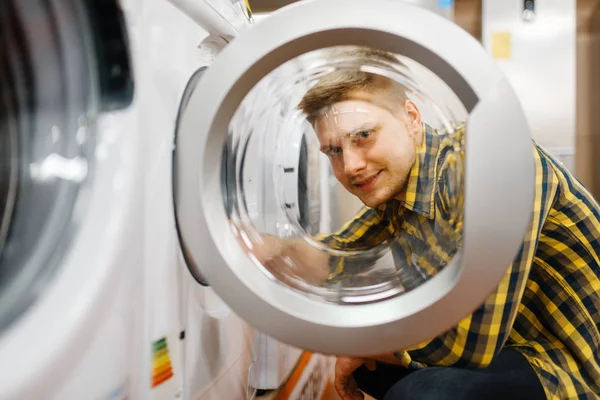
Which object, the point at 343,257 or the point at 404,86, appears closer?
the point at 404,86

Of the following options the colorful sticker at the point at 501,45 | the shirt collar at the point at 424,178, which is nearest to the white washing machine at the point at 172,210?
the shirt collar at the point at 424,178

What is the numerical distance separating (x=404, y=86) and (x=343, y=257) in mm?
343

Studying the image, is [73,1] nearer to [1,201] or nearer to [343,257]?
[1,201]

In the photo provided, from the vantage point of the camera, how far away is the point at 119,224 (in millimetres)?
→ 471

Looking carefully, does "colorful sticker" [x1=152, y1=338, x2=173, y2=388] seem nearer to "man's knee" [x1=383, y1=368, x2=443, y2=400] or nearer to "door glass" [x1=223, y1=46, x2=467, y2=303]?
"door glass" [x1=223, y1=46, x2=467, y2=303]

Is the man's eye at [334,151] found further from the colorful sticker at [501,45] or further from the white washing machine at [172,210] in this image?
the colorful sticker at [501,45]

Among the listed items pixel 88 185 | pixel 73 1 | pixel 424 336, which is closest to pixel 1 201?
pixel 88 185

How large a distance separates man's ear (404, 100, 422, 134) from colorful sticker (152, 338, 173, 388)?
50 centimetres

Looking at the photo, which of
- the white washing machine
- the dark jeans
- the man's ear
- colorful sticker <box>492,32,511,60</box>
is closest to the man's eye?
the man's ear

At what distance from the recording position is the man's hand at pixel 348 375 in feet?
3.00

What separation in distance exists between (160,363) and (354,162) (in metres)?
0.44

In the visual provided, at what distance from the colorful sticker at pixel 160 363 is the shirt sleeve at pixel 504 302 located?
0.38 m

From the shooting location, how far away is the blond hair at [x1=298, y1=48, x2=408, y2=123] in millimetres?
702

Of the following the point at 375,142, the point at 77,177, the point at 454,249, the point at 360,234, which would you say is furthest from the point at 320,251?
the point at 77,177
